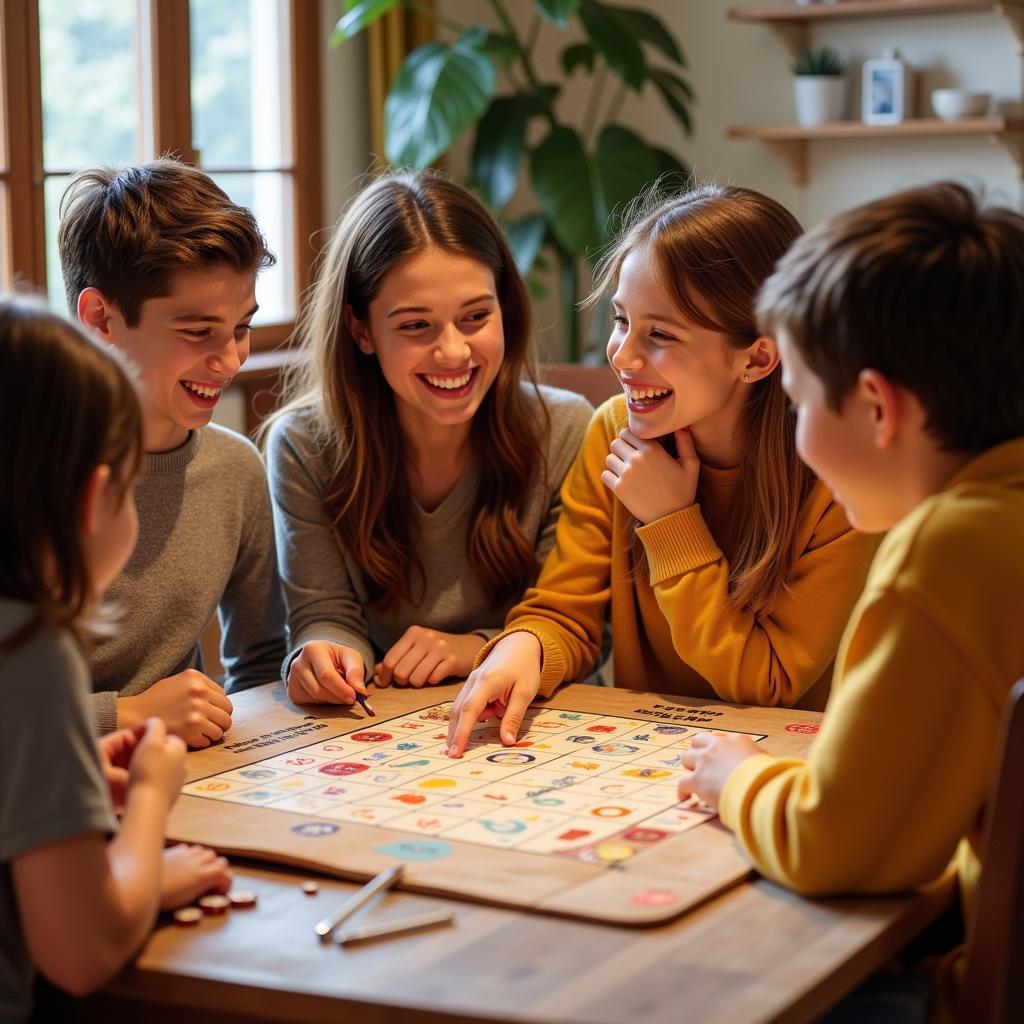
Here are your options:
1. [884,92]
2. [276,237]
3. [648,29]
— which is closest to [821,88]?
[884,92]

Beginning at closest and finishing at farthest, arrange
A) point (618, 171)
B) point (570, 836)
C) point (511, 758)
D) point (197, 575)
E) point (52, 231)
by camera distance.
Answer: point (570, 836), point (511, 758), point (197, 575), point (52, 231), point (618, 171)

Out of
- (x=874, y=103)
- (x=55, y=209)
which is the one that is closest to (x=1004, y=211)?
(x=55, y=209)

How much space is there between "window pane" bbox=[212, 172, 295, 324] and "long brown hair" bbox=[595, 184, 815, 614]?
8.16ft

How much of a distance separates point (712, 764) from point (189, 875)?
1.51 ft

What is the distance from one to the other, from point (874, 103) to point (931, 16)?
0.28 m

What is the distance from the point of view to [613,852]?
1212 mm

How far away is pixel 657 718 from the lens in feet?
5.44

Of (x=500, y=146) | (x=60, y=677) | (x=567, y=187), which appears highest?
(x=500, y=146)

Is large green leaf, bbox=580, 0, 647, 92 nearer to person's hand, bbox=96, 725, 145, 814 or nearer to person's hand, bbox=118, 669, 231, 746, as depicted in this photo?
person's hand, bbox=118, 669, 231, 746

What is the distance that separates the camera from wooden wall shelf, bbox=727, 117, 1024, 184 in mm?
3773

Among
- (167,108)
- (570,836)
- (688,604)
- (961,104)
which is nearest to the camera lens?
(570,836)

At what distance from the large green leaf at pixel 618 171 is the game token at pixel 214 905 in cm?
285

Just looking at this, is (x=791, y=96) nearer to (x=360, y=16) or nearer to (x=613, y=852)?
(x=360, y=16)

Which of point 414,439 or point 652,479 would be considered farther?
point 414,439
